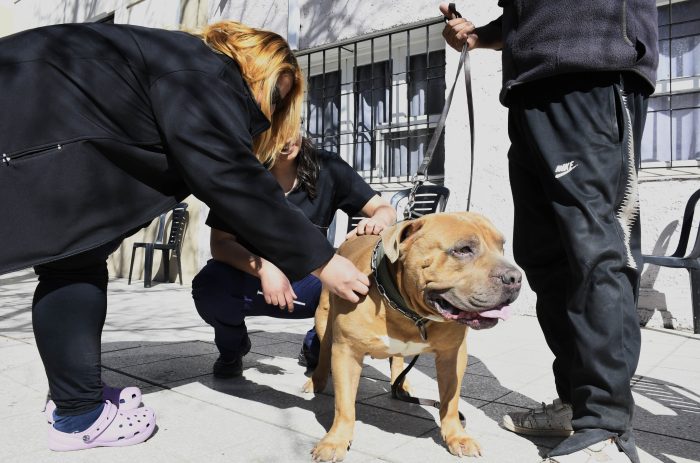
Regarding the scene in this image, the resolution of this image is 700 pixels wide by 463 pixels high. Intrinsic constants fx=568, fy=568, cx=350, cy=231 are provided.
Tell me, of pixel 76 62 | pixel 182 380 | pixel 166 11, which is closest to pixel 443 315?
pixel 76 62

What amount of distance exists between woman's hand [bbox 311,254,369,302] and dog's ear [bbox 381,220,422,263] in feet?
0.44

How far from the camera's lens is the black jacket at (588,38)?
70.1 inches

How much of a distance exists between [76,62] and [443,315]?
4.68ft

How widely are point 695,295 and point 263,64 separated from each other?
3.66 m

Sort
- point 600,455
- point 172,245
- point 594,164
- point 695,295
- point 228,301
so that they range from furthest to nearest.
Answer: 1. point 172,245
2. point 695,295
3. point 228,301
4. point 594,164
5. point 600,455

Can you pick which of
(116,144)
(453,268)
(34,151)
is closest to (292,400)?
(453,268)

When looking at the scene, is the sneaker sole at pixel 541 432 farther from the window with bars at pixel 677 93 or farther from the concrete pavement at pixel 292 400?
the window with bars at pixel 677 93

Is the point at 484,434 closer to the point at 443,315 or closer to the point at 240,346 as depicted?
the point at 443,315

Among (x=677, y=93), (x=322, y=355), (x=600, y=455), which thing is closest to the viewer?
(x=600, y=455)

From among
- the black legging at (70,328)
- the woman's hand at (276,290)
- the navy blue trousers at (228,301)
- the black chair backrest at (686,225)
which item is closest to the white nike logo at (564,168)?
the woman's hand at (276,290)

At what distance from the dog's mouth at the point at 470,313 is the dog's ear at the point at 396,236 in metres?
0.19

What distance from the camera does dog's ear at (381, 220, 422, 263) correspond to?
186 cm

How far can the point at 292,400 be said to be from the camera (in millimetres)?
2568

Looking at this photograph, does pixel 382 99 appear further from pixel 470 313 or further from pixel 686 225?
pixel 470 313
